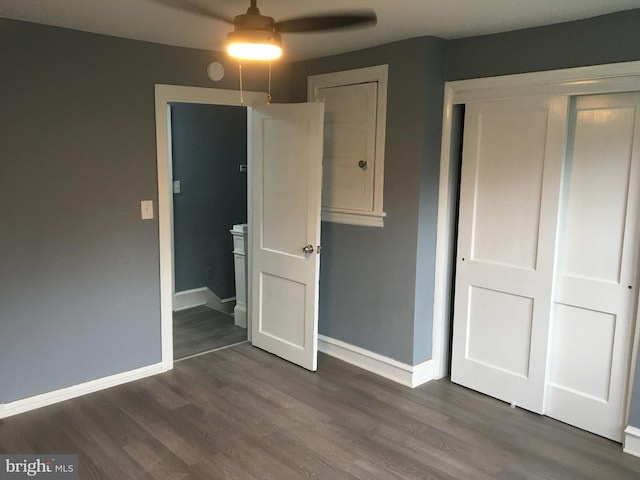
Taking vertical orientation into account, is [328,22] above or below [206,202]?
above

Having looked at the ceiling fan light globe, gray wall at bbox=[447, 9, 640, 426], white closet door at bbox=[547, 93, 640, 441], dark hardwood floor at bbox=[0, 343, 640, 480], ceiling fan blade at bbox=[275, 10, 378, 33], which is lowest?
dark hardwood floor at bbox=[0, 343, 640, 480]

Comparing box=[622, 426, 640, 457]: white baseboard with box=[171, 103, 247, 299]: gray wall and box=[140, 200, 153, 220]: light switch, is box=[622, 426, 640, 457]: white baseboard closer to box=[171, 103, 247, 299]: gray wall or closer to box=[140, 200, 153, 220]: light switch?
box=[140, 200, 153, 220]: light switch

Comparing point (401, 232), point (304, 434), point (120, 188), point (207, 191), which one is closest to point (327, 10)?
point (401, 232)

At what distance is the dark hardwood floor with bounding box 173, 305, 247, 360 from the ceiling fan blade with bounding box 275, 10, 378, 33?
8.93ft

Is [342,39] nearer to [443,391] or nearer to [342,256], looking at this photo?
[342,256]

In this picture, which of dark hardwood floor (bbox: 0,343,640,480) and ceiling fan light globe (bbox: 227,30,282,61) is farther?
dark hardwood floor (bbox: 0,343,640,480)

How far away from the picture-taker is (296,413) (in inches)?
123

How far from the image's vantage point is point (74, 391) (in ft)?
10.8

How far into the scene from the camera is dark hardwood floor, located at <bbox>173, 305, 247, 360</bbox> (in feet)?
13.7

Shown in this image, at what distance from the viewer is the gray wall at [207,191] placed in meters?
5.04

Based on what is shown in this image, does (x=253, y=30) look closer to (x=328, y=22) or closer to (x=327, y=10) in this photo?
(x=328, y=22)

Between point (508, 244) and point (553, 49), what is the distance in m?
1.12

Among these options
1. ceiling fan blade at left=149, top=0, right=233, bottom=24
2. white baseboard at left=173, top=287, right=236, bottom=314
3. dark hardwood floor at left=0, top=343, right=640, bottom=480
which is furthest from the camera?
white baseboard at left=173, top=287, right=236, bottom=314

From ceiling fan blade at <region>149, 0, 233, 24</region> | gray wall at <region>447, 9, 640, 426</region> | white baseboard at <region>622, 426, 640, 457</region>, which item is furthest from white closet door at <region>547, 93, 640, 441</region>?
ceiling fan blade at <region>149, 0, 233, 24</region>
